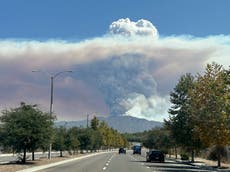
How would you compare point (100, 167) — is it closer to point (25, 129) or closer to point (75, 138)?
point (25, 129)

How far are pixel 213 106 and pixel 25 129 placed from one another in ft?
51.0

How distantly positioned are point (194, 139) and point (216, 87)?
483 inches

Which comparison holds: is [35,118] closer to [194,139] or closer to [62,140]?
[194,139]

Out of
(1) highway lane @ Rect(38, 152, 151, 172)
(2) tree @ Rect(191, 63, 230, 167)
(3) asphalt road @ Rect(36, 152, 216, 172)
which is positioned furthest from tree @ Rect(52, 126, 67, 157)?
(2) tree @ Rect(191, 63, 230, 167)

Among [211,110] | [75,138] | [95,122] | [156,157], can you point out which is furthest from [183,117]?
[95,122]

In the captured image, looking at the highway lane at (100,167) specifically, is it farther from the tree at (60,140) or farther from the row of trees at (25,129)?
the tree at (60,140)

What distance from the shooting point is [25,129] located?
143 feet

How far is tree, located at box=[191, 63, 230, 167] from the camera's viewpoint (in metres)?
40.1

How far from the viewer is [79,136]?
95.2 metres

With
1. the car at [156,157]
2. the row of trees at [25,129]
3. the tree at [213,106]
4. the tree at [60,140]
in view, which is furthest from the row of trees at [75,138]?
the tree at [213,106]

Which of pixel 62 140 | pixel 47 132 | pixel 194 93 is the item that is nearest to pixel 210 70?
pixel 194 93

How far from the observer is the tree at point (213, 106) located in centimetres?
4006

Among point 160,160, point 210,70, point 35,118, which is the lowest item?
point 160,160

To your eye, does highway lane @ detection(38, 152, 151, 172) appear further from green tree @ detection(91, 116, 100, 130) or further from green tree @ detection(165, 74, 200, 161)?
green tree @ detection(91, 116, 100, 130)
